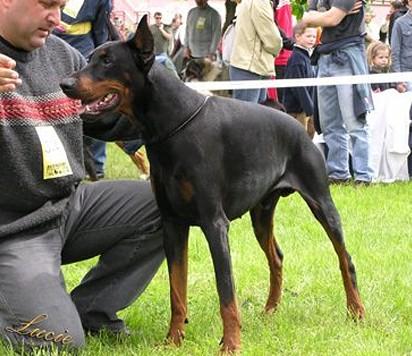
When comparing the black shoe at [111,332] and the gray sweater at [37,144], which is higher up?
the gray sweater at [37,144]

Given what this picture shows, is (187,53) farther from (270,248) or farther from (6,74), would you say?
(6,74)

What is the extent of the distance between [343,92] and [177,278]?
4709 millimetres

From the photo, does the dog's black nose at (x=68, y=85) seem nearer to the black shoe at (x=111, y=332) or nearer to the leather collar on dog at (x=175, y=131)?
the leather collar on dog at (x=175, y=131)

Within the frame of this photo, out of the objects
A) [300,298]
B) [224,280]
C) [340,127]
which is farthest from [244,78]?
[224,280]

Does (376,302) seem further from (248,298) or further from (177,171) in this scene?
(177,171)

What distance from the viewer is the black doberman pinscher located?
10.6 ft

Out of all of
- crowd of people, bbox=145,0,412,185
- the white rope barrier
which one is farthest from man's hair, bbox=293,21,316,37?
the white rope barrier

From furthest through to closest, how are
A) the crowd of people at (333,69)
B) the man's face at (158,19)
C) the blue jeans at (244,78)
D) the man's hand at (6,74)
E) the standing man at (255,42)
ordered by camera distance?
1. the man's face at (158,19)
2. the standing man at (255,42)
3. the blue jeans at (244,78)
4. the crowd of people at (333,69)
5. the man's hand at (6,74)

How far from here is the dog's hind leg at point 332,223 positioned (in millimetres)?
3867

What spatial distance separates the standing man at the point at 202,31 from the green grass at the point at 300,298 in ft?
25.9

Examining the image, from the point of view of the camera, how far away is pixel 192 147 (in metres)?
3.31

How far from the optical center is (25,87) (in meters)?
3.49

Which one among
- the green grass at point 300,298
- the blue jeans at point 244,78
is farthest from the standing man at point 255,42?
the green grass at point 300,298

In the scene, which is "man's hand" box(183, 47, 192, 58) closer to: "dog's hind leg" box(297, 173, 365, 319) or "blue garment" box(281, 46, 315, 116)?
"blue garment" box(281, 46, 315, 116)
